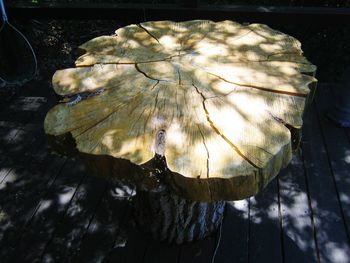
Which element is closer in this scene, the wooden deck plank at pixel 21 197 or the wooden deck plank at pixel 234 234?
the wooden deck plank at pixel 234 234

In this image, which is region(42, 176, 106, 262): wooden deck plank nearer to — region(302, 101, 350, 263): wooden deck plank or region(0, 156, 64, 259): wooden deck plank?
region(0, 156, 64, 259): wooden deck plank

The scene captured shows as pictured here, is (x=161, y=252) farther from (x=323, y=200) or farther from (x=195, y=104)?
(x=323, y=200)

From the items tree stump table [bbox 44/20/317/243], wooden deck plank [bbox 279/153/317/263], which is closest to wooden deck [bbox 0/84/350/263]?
wooden deck plank [bbox 279/153/317/263]

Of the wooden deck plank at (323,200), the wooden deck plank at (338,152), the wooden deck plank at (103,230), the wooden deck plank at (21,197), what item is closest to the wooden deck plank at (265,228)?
the wooden deck plank at (323,200)

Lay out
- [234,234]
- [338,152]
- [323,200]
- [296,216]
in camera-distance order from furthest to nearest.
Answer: [338,152] → [323,200] → [296,216] → [234,234]

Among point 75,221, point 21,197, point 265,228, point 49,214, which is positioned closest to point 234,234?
point 265,228

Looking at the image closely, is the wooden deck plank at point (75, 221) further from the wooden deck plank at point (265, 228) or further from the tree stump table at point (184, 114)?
the wooden deck plank at point (265, 228)

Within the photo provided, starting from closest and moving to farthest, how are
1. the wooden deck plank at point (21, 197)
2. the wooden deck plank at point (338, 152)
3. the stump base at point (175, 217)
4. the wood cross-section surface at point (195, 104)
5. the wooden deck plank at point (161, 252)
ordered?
the wood cross-section surface at point (195, 104) → the stump base at point (175, 217) → the wooden deck plank at point (161, 252) → the wooden deck plank at point (21, 197) → the wooden deck plank at point (338, 152)

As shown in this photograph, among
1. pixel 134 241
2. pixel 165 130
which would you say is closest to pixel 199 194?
pixel 165 130
